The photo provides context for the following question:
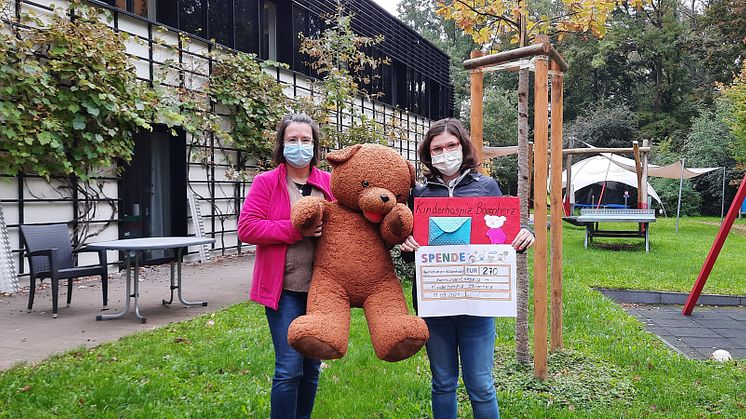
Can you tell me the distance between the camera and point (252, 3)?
12.6 metres

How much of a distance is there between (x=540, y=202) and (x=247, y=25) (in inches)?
401

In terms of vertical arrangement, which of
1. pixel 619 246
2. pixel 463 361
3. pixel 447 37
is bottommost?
pixel 619 246

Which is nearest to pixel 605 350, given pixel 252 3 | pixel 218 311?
pixel 218 311

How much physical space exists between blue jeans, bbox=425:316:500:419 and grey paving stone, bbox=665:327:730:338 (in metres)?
4.28

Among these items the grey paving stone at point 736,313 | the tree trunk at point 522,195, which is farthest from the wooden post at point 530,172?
the grey paving stone at point 736,313

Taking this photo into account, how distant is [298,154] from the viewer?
2988 millimetres

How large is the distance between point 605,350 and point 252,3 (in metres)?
10.7

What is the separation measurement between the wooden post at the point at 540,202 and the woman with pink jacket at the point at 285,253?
166 cm

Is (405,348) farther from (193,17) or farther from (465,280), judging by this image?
(193,17)

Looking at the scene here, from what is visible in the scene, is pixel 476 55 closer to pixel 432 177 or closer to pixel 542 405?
pixel 432 177

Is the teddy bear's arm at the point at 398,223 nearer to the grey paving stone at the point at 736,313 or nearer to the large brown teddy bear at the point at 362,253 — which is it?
the large brown teddy bear at the point at 362,253

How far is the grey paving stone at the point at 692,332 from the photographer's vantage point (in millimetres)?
6012

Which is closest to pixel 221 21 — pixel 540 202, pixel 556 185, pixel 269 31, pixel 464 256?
pixel 269 31

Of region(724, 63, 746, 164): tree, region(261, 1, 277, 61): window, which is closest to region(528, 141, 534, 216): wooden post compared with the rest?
region(261, 1, 277, 61): window
